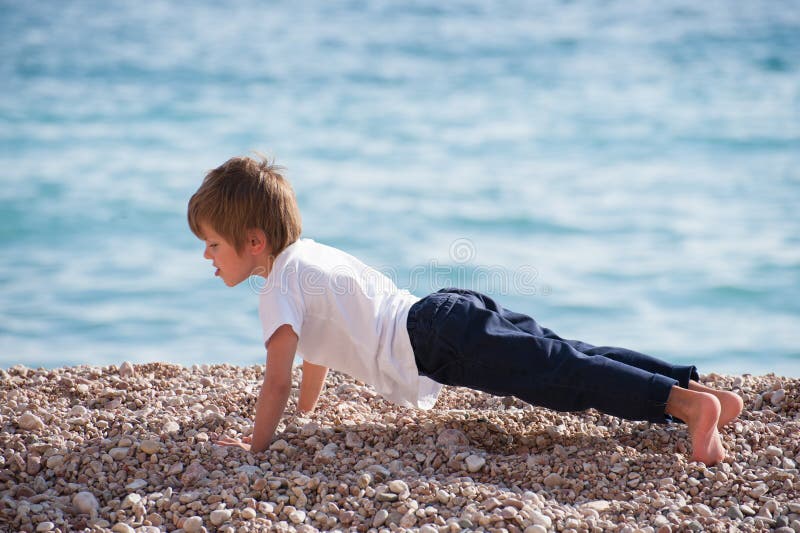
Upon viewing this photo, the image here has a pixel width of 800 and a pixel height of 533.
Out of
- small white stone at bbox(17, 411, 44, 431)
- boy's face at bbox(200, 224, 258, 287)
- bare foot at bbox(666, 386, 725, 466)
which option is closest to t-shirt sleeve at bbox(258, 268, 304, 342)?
boy's face at bbox(200, 224, 258, 287)

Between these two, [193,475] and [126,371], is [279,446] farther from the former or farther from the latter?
[126,371]

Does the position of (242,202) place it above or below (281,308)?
above

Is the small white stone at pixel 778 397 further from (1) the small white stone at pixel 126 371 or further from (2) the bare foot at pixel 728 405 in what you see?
(1) the small white stone at pixel 126 371

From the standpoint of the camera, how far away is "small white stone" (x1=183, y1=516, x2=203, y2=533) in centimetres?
212

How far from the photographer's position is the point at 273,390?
2500 mm

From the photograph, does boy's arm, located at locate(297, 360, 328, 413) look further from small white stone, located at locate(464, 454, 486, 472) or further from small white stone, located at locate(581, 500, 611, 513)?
small white stone, located at locate(581, 500, 611, 513)

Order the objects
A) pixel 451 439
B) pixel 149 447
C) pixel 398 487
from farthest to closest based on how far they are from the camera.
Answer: pixel 451 439
pixel 149 447
pixel 398 487

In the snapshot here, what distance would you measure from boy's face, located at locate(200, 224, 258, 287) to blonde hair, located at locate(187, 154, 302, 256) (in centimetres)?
2

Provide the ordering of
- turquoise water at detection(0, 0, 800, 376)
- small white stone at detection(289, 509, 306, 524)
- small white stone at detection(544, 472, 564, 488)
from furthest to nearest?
turquoise water at detection(0, 0, 800, 376) → small white stone at detection(544, 472, 564, 488) → small white stone at detection(289, 509, 306, 524)

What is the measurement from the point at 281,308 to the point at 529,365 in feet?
2.37

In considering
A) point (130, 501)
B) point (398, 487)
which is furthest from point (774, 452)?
point (130, 501)

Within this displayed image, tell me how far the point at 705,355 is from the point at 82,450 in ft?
13.0

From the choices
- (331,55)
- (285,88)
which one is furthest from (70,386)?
(331,55)

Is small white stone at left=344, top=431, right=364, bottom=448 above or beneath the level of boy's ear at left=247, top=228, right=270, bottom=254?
beneath
